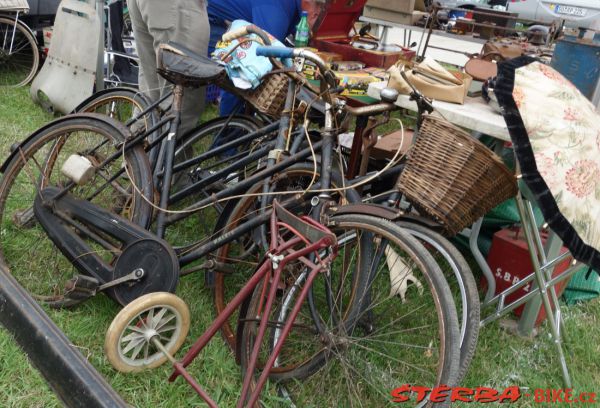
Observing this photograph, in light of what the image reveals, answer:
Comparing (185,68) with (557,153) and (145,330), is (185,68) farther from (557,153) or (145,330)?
(557,153)

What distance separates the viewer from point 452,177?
210 centimetres

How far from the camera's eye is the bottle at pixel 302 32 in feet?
13.7

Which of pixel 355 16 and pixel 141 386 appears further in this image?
pixel 355 16

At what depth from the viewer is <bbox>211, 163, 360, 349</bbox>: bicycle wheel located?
8.60 ft

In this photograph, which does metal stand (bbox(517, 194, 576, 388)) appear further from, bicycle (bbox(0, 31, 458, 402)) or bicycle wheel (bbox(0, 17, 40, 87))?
bicycle wheel (bbox(0, 17, 40, 87))

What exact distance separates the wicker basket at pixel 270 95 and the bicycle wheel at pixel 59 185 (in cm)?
84

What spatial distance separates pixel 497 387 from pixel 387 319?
0.83 metres

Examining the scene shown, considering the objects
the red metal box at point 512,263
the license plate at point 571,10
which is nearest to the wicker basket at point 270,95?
the red metal box at point 512,263

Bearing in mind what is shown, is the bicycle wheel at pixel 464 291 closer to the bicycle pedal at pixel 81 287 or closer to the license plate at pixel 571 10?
the bicycle pedal at pixel 81 287

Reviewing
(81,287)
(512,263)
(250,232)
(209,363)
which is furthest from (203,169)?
(512,263)

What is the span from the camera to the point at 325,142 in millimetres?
2350

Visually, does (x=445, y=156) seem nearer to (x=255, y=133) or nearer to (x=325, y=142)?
(x=325, y=142)

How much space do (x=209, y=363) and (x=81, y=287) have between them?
0.74 meters

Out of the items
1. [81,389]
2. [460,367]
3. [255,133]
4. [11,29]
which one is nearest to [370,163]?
[255,133]
